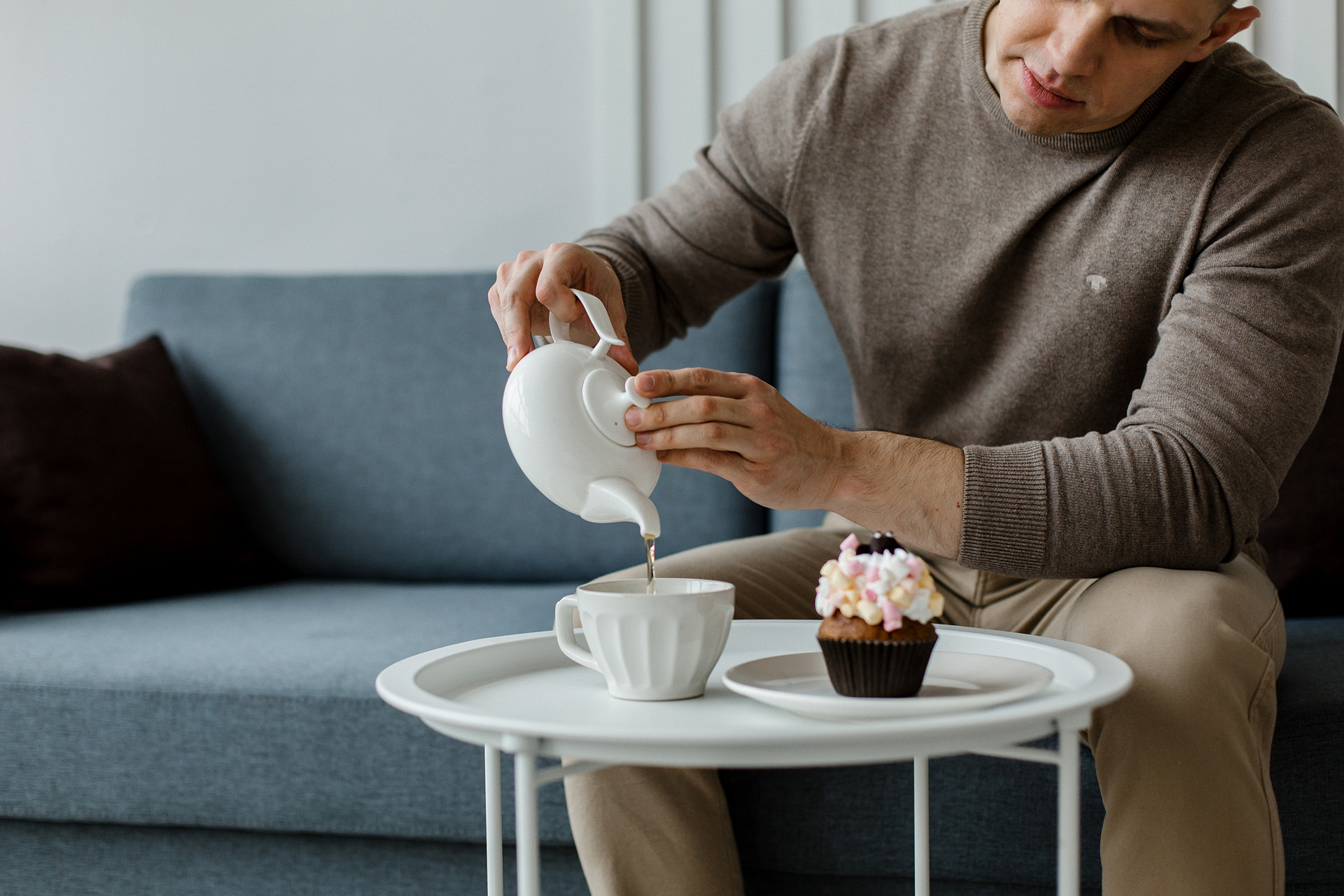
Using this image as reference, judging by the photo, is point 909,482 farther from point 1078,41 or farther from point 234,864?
point 234,864

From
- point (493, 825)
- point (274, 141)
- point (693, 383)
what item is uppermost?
point (274, 141)

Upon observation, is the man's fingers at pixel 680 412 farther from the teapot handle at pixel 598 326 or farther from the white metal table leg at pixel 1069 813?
the white metal table leg at pixel 1069 813

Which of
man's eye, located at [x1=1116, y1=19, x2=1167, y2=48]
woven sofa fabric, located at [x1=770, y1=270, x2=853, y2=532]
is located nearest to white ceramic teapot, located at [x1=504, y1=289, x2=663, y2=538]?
man's eye, located at [x1=1116, y1=19, x2=1167, y2=48]

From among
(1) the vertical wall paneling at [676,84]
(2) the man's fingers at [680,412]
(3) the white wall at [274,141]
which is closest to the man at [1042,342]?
(2) the man's fingers at [680,412]

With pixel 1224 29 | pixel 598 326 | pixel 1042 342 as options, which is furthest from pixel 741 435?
pixel 1224 29

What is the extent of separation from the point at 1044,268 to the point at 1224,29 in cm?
28

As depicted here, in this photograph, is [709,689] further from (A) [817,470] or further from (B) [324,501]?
(B) [324,501]

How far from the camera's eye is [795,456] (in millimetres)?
870

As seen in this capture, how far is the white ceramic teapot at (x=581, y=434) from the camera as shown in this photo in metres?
0.79

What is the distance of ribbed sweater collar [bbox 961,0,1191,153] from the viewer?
3.73ft

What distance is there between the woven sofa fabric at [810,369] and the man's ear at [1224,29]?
654 mm

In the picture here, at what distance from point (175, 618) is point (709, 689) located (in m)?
0.97

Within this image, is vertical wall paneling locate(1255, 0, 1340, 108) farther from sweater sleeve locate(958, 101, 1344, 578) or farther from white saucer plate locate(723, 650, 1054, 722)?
white saucer plate locate(723, 650, 1054, 722)

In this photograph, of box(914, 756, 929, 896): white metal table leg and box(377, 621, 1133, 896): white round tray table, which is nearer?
box(377, 621, 1133, 896): white round tray table
